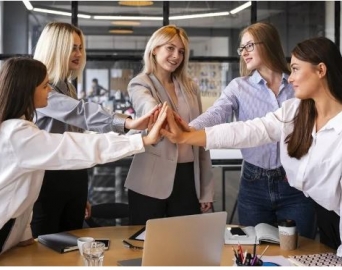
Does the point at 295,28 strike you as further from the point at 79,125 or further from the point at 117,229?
the point at 117,229

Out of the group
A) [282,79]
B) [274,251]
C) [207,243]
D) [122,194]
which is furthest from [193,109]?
[122,194]

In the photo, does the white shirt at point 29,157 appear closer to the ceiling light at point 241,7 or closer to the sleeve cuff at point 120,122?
the sleeve cuff at point 120,122

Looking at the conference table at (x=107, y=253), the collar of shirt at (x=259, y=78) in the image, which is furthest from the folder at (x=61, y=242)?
the collar of shirt at (x=259, y=78)

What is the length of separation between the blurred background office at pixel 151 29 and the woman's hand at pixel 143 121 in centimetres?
203

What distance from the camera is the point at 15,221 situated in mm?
2023

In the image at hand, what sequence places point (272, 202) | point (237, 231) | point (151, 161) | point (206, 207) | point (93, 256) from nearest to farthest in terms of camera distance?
1. point (93, 256)
2. point (237, 231)
3. point (272, 202)
4. point (151, 161)
5. point (206, 207)

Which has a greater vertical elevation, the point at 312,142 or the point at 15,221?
the point at 312,142

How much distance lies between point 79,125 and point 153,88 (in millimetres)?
427

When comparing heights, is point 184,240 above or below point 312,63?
below

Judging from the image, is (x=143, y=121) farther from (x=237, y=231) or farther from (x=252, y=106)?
(x=237, y=231)

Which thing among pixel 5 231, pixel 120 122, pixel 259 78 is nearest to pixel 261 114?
pixel 259 78

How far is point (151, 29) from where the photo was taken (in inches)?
185

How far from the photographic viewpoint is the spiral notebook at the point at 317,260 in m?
1.85

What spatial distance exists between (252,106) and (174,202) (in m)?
0.64
